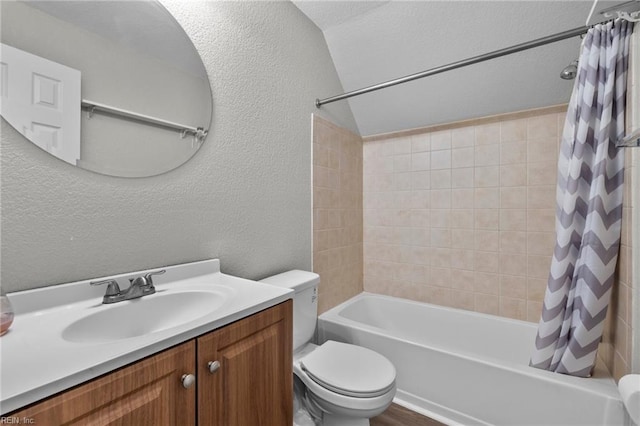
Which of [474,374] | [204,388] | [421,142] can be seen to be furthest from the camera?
[421,142]

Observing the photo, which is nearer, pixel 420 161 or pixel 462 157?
pixel 462 157

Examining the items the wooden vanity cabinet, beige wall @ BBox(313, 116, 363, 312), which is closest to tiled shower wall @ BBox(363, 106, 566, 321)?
beige wall @ BBox(313, 116, 363, 312)

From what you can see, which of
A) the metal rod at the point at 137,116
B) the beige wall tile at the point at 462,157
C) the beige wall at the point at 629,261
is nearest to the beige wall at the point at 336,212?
the beige wall tile at the point at 462,157

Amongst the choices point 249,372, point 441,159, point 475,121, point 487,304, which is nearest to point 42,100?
point 249,372

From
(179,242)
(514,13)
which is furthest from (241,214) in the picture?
(514,13)

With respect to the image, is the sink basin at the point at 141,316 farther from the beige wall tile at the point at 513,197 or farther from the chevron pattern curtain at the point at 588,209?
the beige wall tile at the point at 513,197

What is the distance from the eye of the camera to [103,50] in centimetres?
94

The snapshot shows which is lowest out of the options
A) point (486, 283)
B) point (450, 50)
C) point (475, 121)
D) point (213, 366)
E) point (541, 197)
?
point (486, 283)

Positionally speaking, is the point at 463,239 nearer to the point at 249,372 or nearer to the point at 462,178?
the point at 462,178

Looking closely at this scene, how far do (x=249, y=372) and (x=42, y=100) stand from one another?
1009mm

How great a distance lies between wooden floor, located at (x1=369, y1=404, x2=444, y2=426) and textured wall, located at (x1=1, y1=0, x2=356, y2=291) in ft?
3.22

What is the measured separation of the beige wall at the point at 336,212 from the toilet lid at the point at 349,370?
1.68 ft

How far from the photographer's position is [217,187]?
1276 millimetres

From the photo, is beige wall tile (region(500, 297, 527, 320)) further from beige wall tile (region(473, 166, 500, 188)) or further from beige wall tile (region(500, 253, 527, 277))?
beige wall tile (region(473, 166, 500, 188))
